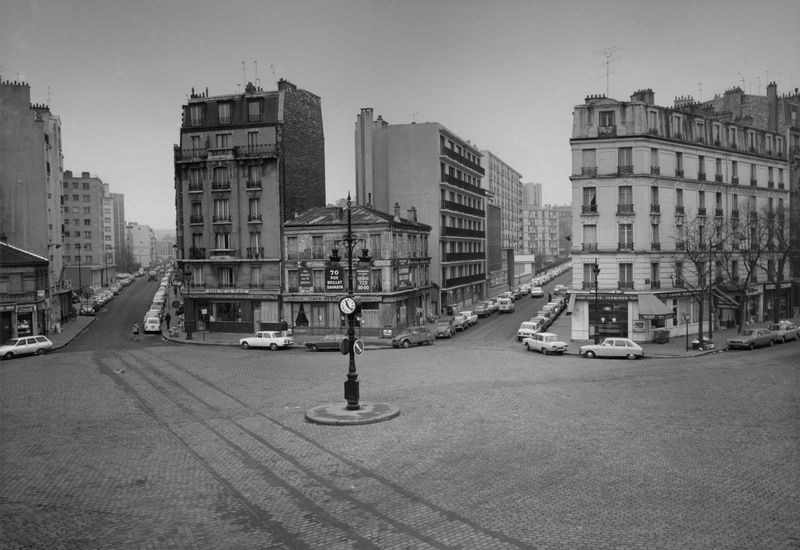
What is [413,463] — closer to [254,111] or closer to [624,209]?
[624,209]

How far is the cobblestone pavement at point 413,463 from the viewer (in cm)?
1157

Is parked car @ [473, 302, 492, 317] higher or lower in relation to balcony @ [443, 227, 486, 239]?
lower

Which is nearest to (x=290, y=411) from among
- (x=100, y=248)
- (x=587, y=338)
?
(x=587, y=338)

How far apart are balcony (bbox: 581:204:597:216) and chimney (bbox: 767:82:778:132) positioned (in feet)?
77.9

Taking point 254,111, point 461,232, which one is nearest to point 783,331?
point 461,232

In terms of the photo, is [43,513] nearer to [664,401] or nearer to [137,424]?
[137,424]

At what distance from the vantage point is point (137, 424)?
19781 millimetres

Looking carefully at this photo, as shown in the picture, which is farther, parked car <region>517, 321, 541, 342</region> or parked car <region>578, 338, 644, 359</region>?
parked car <region>517, 321, 541, 342</region>

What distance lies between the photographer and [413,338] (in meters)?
41.5

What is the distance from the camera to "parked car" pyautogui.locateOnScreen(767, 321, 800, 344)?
39925 mm

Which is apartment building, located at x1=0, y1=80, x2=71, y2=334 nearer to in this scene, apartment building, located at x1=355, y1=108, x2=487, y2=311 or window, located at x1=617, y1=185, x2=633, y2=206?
apartment building, located at x1=355, y1=108, x2=487, y2=311

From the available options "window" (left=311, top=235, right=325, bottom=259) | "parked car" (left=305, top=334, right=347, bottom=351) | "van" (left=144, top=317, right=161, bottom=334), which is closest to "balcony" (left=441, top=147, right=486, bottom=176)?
"window" (left=311, top=235, right=325, bottom=259)

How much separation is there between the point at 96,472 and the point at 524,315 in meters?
49.1

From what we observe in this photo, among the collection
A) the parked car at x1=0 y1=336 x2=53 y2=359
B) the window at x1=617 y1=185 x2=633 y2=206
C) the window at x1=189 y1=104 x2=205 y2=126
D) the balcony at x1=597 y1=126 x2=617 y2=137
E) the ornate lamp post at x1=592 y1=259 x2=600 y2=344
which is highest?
the window at x1=189 y1=104 x2=205 y2=126
